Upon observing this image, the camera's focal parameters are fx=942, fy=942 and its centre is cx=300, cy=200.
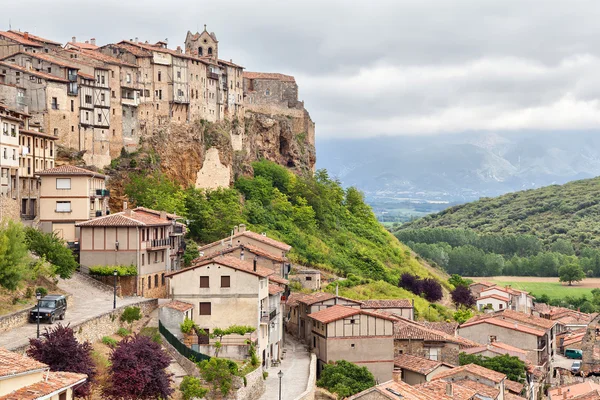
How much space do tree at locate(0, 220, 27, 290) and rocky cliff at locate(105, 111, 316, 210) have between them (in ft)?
94.6

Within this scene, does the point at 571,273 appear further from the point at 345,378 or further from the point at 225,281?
the point at 225,281

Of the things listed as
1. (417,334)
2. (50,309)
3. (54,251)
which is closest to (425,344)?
(417,334)

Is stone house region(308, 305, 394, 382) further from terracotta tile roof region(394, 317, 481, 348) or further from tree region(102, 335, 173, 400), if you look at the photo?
tree region(102, 335, 173, 400)

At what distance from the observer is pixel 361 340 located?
54.4m

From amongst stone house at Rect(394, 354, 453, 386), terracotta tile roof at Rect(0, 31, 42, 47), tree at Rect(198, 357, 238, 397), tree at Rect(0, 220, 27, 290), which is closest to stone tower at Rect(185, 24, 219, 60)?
terracotta tile roof at Rect(0, 31, 42, 47)

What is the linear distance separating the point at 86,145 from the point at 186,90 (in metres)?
15.1

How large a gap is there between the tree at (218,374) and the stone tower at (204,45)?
58459 mm

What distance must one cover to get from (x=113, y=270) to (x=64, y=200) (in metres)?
8.68

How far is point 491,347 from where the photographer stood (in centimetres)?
6216

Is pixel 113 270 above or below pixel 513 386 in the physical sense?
above

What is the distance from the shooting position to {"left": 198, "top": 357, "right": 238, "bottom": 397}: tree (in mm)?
40250

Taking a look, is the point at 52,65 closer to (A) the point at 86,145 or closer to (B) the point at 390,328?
(A) the point at 86,145

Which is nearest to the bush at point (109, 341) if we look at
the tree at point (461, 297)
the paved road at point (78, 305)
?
the paved road at point (78, 305)

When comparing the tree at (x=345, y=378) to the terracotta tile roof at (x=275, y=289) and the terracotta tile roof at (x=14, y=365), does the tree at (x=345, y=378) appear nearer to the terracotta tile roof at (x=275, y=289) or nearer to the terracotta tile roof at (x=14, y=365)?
the terracotta tile roof at (x=275, y=289)
